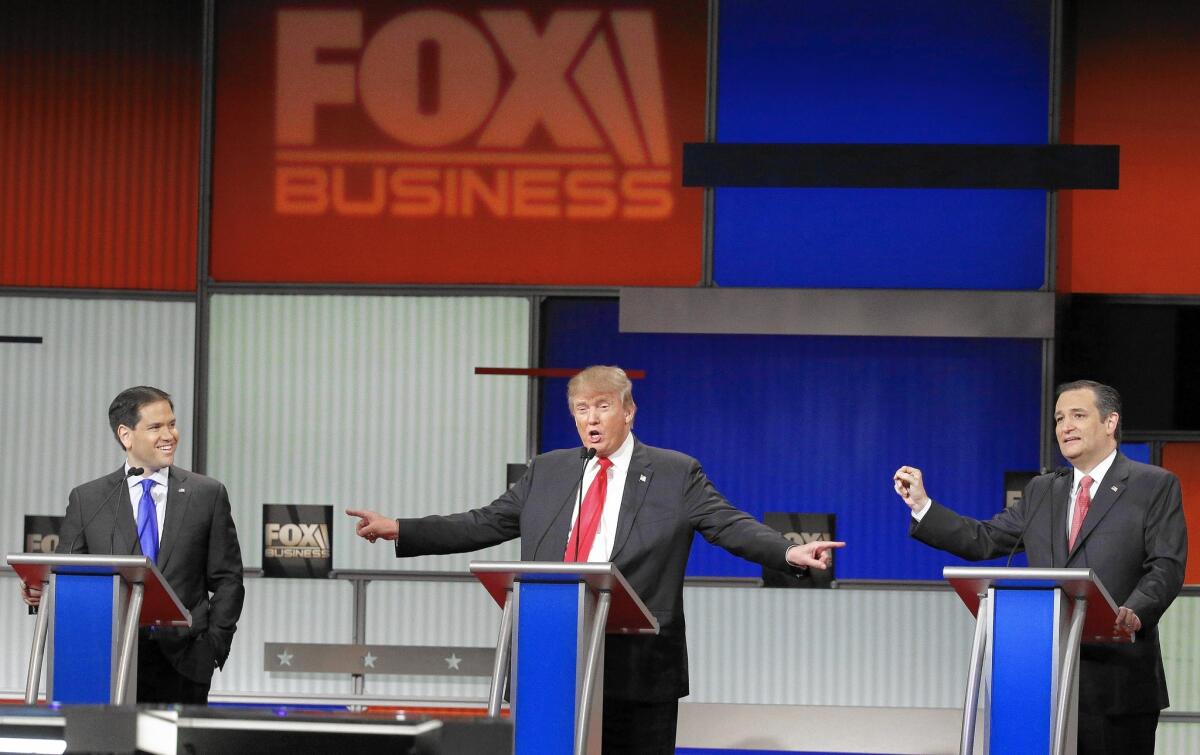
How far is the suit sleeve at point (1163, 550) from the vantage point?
4871 mm

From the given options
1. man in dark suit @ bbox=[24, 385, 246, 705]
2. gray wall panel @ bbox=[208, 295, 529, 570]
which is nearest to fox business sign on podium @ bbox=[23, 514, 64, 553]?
gray wall panel @ bbox=[208, 295, 529, 570]

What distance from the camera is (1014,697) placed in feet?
14.5

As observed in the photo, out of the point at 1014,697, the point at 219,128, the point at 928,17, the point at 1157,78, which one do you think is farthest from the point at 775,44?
the point at 1014,697

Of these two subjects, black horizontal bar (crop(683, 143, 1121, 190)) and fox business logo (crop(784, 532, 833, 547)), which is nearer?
black horizontal bar (crop(683, 143, 1121, 190))

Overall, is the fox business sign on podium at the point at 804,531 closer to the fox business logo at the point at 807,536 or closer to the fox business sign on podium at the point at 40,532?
the fox business logo at the point at 807,536

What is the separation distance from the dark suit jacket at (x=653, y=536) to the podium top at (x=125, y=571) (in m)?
0.96

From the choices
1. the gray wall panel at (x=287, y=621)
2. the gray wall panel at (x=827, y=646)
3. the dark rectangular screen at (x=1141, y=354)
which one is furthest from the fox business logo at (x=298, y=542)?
the dark rectangular screen at (x=1141, y=354)

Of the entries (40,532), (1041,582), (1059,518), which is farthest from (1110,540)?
(40,532)

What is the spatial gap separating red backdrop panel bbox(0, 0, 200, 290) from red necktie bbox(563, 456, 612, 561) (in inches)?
128

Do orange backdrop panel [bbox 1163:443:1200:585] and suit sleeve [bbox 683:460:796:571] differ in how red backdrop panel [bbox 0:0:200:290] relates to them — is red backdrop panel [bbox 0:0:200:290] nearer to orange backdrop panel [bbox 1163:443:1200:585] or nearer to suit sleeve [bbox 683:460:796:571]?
suit sleeve [bbox 683:460:796:571]

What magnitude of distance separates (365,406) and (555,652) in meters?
3.23

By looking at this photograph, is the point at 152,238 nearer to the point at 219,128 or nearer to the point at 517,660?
the point at 219,128

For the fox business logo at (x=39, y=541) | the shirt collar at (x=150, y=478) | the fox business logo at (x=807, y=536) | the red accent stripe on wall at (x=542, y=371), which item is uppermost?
the red accent stripe on wall at (x=542, y=371)

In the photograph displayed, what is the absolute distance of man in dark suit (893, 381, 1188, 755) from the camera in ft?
16.3
